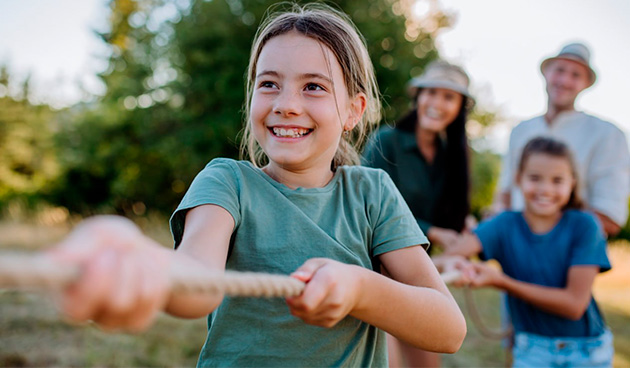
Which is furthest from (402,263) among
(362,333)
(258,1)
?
(258,1)

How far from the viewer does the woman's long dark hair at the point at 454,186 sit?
3.16 metres

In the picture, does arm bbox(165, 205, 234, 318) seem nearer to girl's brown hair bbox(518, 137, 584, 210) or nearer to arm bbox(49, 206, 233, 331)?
arm bbox(49, 206, 233, 331)

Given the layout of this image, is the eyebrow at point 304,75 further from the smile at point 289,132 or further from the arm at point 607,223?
the arm at point 607,223

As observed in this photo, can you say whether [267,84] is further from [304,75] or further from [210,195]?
[210,195]

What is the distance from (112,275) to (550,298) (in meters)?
2.44

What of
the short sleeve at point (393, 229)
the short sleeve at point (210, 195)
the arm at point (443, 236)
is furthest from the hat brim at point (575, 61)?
the short sleeve at point (210, 195)

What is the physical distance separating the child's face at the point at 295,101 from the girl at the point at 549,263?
1578 millimetres

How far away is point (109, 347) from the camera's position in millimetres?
4195

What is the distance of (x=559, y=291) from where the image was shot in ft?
8.38

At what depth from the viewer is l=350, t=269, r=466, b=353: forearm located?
3.70 feet

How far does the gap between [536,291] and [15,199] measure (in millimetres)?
16574

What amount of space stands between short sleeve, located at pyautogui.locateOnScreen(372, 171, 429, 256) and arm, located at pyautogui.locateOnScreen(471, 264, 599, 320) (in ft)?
4.48

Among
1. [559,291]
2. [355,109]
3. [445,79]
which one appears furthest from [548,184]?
[355,109]

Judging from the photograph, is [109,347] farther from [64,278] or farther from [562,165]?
Answer: [64,278]
